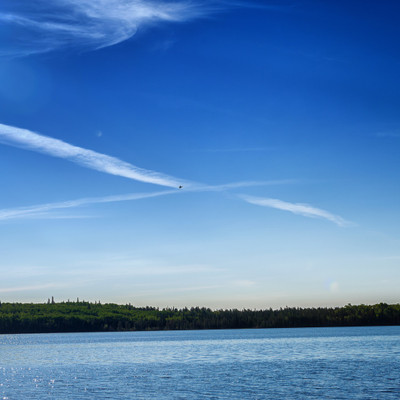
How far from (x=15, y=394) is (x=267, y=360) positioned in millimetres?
53837

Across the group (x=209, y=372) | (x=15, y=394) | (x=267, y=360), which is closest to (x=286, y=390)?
(x=209, y=372)

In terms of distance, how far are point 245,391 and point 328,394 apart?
9.97 meters

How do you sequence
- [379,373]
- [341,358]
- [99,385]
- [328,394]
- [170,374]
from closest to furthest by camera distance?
[328,394]
[99,385]
[379,373]
[170,374]
[341,358]

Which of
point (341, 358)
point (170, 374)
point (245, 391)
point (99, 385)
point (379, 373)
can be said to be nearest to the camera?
point (245, 391)

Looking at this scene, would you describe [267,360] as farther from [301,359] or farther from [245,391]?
[245,391]

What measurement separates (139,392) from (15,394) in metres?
16.2

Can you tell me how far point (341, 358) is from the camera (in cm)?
10288

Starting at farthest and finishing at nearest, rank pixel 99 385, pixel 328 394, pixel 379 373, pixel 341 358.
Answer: pixel 341 358 < pixel 379 373 < pixel 99 385 < pixel 328 394

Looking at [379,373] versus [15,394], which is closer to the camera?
[15,394]

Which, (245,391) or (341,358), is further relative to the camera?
(341,358)

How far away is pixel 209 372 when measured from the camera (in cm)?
8312

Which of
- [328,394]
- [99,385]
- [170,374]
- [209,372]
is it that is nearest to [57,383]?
[99,385]

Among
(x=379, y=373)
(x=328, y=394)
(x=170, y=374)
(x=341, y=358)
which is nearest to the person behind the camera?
(x=328, y=394)

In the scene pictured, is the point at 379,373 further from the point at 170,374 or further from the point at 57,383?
the point at 57,383
